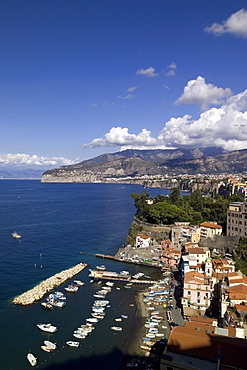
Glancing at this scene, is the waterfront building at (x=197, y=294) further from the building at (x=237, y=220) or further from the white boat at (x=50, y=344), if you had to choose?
the building at (x=237, y=220)

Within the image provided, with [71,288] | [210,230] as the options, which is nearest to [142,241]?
[210,230]

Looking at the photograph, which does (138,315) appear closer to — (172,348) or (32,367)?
(32,367)

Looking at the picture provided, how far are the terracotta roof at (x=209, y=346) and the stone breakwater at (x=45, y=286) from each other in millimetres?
13802

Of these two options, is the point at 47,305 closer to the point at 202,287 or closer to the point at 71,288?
the point at 71,288

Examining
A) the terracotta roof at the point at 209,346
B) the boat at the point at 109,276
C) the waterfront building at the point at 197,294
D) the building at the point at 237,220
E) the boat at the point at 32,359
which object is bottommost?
the boat at the point at 32,359

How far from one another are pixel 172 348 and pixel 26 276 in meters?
19.7

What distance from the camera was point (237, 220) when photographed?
110 feet

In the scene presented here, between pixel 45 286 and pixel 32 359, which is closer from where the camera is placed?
pixel 32 359

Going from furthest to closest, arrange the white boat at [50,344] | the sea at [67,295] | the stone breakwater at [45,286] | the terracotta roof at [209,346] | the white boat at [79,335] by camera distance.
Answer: the stone breakwater at [45,286], the white boat at [79,335], the white boat at [50,344], the sea at [67,295], the terracotta roof at [209,346]

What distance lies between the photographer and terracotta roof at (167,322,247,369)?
12.2 meters

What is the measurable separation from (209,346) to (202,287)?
957cm

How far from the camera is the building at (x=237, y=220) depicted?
32.5 meters

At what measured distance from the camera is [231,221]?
34250 millimetres

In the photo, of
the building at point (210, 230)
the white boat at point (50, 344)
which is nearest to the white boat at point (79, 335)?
the white boat at point (50, 344)
